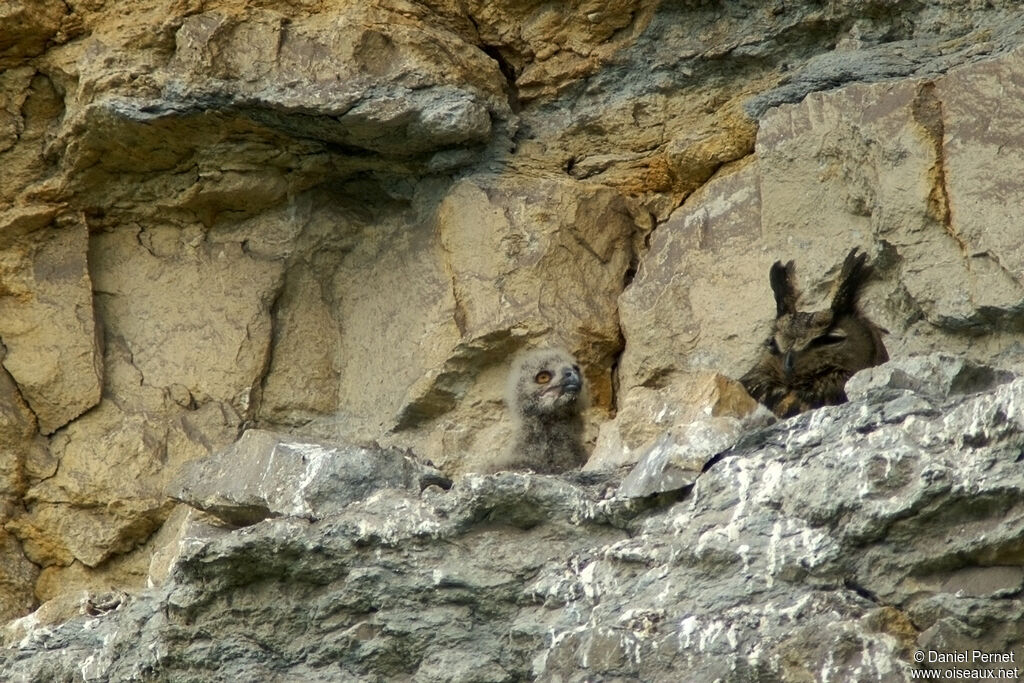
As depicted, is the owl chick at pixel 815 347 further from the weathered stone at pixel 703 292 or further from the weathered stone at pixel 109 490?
the weathered stone at pixel 109 490

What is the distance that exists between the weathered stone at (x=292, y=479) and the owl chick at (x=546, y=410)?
1.13 meters

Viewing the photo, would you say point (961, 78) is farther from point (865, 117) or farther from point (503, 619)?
point (503, 619)

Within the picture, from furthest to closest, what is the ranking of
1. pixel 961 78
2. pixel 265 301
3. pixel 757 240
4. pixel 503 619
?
pixel 265 301 < pixel 757 240 < pixel 961 78 < pixel 503 619

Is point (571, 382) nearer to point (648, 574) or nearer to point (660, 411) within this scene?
point (660, 411)

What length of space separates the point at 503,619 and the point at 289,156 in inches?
137

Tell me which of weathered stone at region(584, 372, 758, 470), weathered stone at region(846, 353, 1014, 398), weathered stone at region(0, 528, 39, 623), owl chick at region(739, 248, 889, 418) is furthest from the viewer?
weathered stone at region(0, 528, 39, 623)

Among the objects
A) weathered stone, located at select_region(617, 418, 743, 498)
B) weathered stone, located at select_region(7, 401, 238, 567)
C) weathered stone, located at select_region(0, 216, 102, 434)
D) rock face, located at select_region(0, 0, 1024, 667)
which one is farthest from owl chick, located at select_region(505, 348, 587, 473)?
weathered stone, located at select_region(0, 216, 102, 434)

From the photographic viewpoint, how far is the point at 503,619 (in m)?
6.55

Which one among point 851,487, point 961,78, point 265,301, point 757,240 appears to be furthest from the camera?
point 265,301

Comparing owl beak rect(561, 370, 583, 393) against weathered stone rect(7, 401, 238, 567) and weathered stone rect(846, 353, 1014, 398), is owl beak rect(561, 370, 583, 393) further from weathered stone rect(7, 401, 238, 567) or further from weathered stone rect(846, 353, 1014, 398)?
weathered stone rect(846, 353, 1014, 398)

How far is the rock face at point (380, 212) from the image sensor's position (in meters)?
8.71

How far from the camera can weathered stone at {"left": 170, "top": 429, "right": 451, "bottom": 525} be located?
729cm

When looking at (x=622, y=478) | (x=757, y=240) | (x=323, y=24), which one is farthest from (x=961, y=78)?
(x=323, y=24)

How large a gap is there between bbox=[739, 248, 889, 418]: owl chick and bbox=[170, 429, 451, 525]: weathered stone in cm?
159
